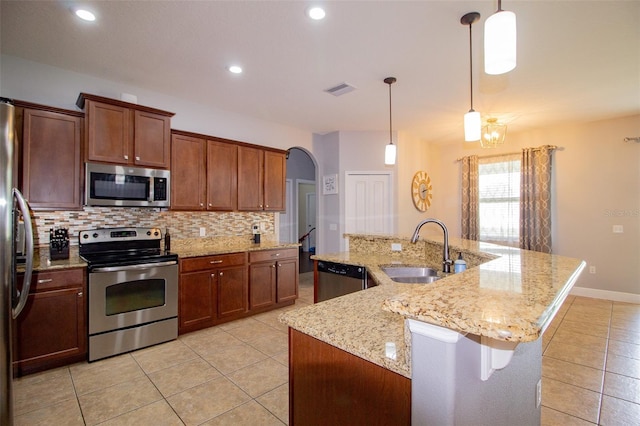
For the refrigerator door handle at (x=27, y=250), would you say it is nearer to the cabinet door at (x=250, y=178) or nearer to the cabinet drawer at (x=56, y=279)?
the cabinet drawer at (x=56, y=279)

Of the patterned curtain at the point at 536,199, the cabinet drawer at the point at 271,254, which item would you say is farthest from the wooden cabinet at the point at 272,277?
the patterned curtain at the point at 536,199

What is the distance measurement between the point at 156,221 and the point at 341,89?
260 centimetres

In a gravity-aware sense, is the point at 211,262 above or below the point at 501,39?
below

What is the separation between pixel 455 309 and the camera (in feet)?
2.30

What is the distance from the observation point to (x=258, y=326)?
3.45 metres

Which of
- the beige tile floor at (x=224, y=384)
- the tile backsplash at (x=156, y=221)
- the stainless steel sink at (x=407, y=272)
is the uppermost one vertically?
the tile backsplash at (x=156, y=221)

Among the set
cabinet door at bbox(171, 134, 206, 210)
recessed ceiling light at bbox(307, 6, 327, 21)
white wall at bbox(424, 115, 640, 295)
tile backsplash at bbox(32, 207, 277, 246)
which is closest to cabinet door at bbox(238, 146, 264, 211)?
tile backsplash at bbox(32, 207, 277, 246)

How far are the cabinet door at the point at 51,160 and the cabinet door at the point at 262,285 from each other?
6.21 feet

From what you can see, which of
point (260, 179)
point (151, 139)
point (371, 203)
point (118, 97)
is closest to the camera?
point (151, 139)

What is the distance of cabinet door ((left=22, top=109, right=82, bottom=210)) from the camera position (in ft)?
8.51

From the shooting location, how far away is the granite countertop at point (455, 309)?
64 cm

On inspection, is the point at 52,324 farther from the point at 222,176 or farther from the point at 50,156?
the point at 222,176

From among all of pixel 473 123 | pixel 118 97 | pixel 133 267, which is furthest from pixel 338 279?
pixel 118 97

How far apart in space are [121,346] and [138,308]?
0.33 m
